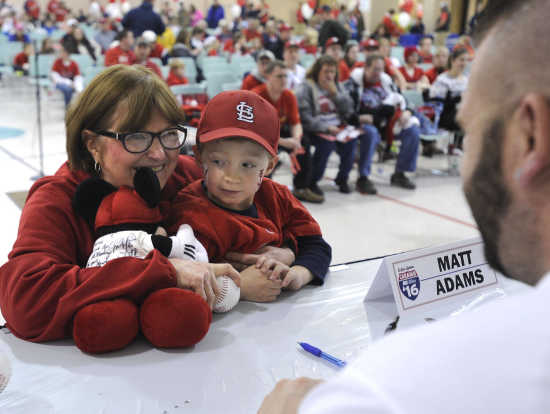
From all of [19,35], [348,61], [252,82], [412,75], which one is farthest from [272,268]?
[19,35]

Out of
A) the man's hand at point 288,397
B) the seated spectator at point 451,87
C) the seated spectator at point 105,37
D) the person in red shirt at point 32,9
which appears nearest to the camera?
the man's hand at point 288,397

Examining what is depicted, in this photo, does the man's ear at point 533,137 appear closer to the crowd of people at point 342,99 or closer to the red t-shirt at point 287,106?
the crowd of people at point 342,99

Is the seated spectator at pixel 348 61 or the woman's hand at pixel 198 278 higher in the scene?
the seated spectator at pixel 348 61

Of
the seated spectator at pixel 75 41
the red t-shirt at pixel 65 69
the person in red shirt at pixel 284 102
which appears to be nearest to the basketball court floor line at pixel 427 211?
the person in red shirt at pixel 284 102

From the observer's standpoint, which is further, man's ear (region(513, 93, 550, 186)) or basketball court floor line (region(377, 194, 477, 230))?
basketball court floor line (region(377, 194, 477, 230))

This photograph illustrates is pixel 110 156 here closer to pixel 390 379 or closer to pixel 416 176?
pixel 390 379

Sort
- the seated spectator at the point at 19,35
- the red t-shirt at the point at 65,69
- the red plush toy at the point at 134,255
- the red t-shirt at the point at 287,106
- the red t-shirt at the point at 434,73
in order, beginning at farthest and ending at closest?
1. the seated spectator at the point at 19,35
2. the red t-shirt at the point at 65,69
3. the red t-shirt at the point at 434,73
4. the red t-shirt at the point at 287,106
5. the red plush toy at the point at 134,255

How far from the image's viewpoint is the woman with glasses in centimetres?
114

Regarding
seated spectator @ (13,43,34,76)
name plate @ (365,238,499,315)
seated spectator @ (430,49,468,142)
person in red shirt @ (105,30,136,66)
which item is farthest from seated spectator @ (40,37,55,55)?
name plate @ (365,238,499,315)

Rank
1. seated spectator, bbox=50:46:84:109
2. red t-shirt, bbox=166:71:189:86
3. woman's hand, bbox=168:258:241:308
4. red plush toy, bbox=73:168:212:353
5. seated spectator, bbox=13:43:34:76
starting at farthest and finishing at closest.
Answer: seated spectator, bbox=13:43:34:76
seated spectator, bbox=50:46:84:109
red t-shirt, bbox=166:71:189:86
woman's hand, bbox=168:258:241:308
red plush toy, bbox=73:168:212:353

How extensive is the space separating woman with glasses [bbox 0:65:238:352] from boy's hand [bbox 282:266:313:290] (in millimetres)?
174

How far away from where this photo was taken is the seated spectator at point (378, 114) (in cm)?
541

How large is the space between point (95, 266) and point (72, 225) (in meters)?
0.17

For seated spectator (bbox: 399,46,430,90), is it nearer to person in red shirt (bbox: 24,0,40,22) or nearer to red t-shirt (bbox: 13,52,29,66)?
red t-shirt (bbox: 13,52,29,66)
